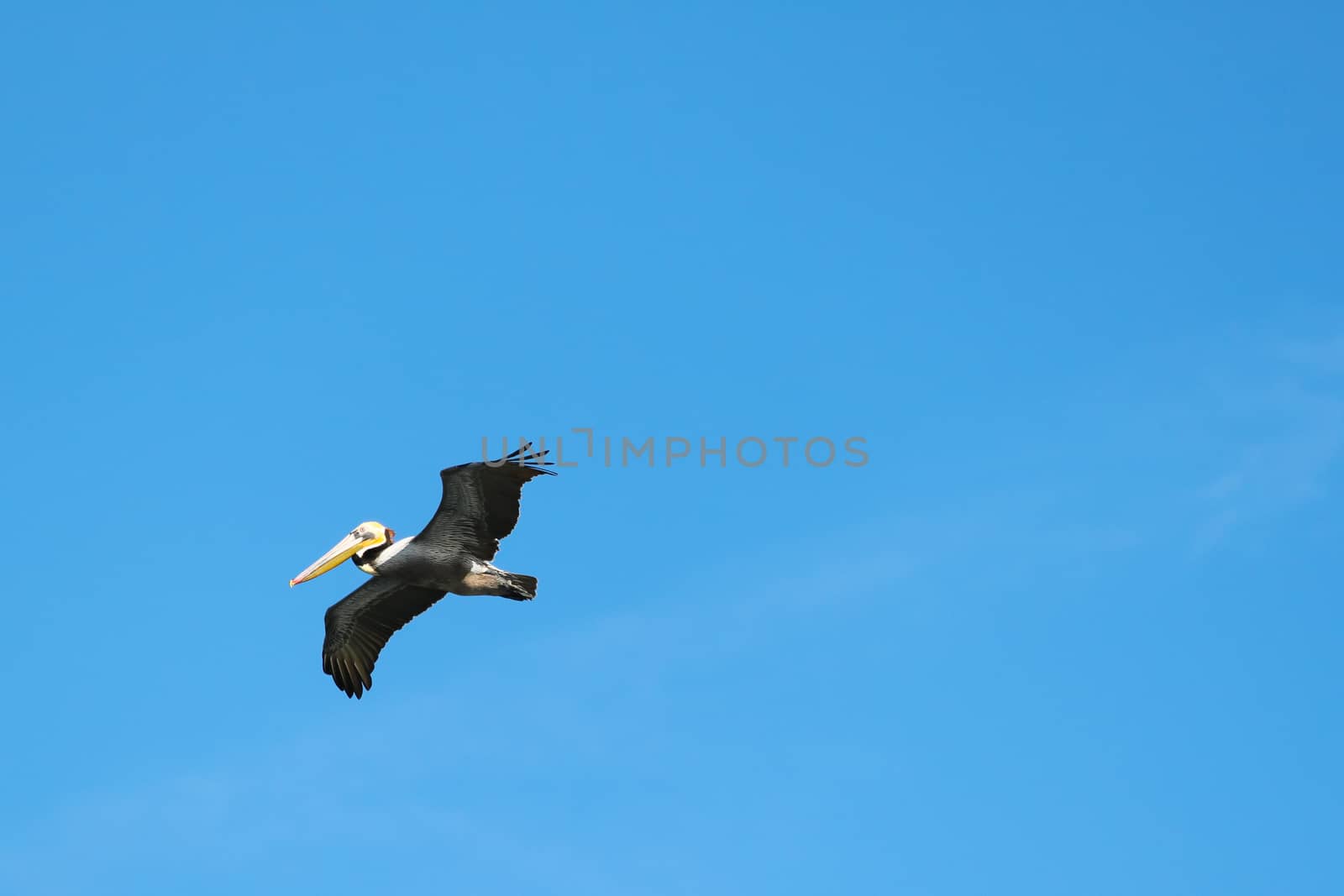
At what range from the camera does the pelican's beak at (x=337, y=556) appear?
988 inches

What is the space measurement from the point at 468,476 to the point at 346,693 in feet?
13.6

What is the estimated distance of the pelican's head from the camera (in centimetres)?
2506

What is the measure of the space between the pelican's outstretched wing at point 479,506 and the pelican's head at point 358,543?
1197 millimetres

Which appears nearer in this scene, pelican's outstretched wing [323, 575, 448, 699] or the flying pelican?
the flying pelican

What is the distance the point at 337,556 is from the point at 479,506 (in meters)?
2.89

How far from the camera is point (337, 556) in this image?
25.3 m

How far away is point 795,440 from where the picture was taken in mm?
23719

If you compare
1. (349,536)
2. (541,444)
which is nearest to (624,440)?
(541,444)

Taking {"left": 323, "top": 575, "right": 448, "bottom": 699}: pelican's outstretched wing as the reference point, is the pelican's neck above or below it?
above

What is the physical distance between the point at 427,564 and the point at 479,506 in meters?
1.26

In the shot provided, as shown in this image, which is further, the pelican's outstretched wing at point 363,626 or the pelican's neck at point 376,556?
the pelican's outstretched wing at point 363,626

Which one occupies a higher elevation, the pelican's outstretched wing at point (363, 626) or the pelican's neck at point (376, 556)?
the pelican's neck at point (376, 556)

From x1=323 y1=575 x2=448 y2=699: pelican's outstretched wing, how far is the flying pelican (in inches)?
0.5

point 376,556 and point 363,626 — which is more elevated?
point 376,556
